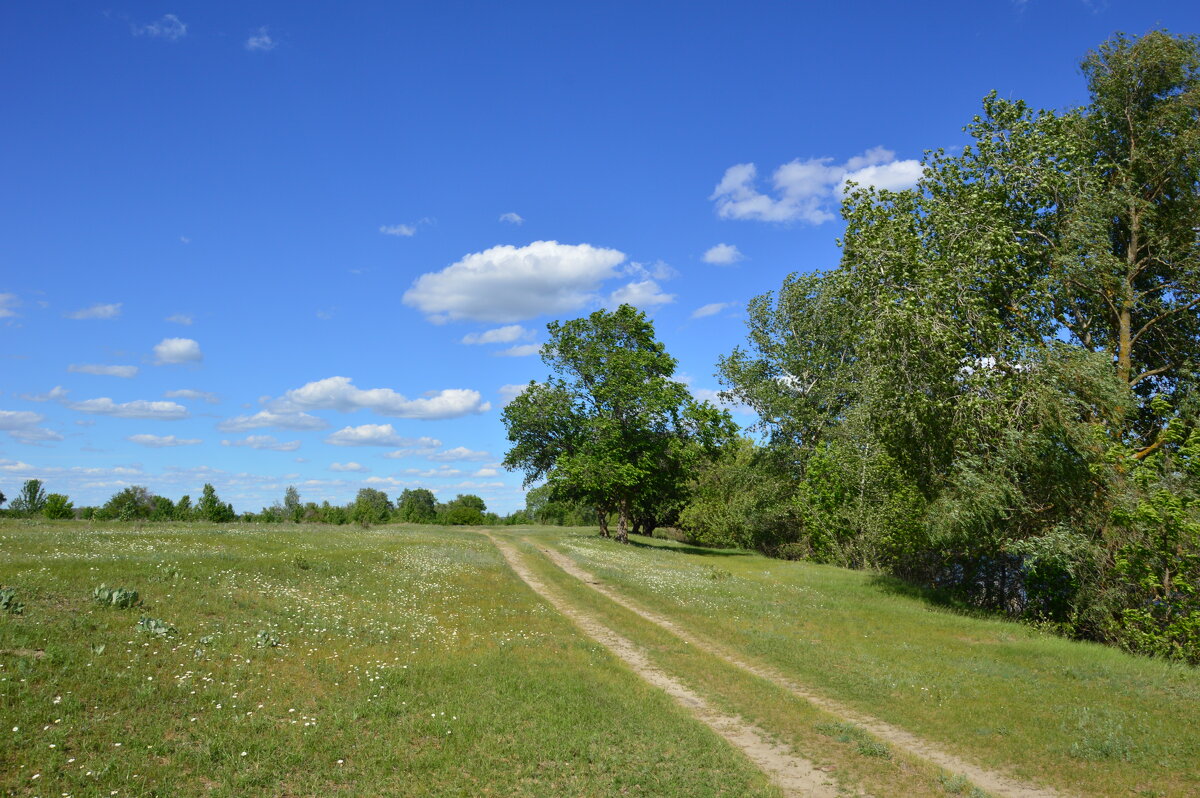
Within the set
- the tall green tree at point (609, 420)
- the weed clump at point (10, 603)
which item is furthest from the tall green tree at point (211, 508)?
the weed clump at point (10, 603)

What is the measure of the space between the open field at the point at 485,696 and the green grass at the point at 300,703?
47 millimetres

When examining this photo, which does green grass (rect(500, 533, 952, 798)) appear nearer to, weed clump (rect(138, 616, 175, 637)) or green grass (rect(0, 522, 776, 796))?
green grass (rect(0, 522, 776, 796))

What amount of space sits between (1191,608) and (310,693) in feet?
79.0

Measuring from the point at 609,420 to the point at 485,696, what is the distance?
4021cm

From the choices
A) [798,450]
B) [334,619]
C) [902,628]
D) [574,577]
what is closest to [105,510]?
[574,577]

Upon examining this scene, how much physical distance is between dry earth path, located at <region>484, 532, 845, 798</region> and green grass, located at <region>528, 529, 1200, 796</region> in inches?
91.5

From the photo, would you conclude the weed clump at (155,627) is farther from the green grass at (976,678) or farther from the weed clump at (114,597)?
the green grass at (976,678)

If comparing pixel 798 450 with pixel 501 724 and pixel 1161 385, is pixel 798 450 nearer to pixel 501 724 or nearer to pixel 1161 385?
pixel 1161 385

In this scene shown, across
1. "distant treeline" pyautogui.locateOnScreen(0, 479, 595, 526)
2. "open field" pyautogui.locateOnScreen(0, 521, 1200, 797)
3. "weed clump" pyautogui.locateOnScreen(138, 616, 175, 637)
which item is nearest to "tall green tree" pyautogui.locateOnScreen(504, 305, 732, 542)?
"distant treeline" pyautogui.locateOnScreen(0, 479, 595, 526)

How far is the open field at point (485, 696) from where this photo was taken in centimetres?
970

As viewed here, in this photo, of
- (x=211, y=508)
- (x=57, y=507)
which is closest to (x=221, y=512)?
(x=211, y=508)

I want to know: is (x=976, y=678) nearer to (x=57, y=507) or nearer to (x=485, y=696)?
(x=485, y=696)

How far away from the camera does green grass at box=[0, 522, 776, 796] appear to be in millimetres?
→ 9234

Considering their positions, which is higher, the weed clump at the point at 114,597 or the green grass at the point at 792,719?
the weed clump at the point at 114,597
